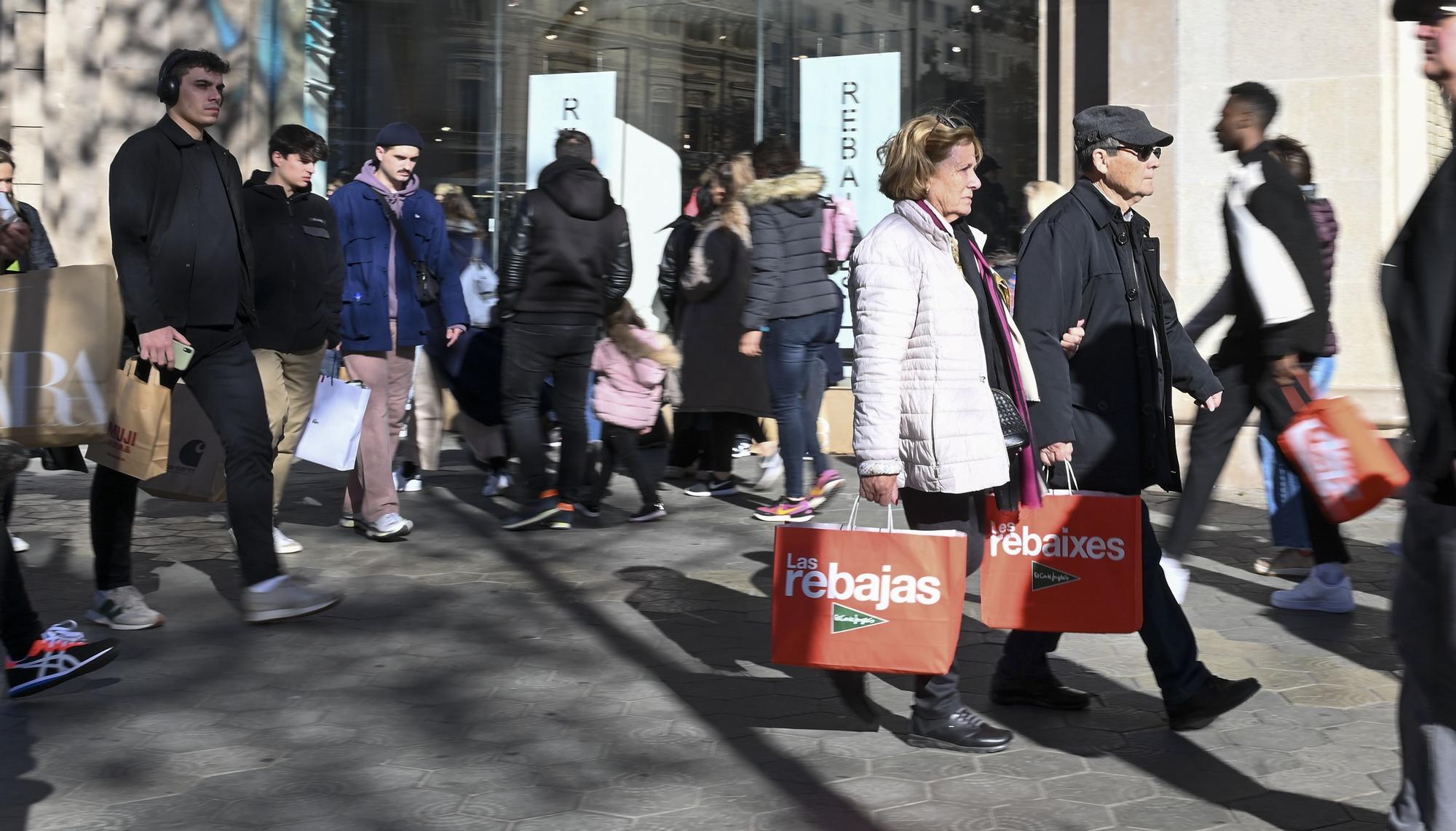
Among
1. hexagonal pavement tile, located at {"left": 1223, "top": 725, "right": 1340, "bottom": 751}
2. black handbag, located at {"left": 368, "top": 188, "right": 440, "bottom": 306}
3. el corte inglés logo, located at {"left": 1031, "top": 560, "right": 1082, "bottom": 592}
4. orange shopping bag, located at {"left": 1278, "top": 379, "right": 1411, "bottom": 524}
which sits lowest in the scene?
hexagonal pavement tile, located at {"left": 1223, "top": 725, "right": 1340, "bottom": 751}

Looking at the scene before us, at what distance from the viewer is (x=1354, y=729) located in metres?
4.72

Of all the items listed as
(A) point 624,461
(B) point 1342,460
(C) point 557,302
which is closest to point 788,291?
(C) point 557,302

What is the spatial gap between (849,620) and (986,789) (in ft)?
1.90

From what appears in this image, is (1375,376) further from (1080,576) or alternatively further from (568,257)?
(1080,576)

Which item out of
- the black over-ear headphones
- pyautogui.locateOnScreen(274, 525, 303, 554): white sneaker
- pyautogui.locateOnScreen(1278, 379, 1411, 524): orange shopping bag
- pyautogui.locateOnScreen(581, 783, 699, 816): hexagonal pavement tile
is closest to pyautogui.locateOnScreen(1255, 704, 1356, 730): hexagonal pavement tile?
pyautogui.locateOnScreen(1278, 379, 1411, 524): orange shopping bag

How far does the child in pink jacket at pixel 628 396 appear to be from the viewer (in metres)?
8.55

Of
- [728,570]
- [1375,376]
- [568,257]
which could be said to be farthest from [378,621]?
[1375,376]

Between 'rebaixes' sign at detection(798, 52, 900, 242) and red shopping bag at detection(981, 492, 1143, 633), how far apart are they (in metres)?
7.73

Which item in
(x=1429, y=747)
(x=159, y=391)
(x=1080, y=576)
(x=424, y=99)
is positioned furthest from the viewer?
(x=424, y=99)

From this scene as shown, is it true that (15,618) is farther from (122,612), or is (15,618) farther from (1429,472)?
(1429,472)

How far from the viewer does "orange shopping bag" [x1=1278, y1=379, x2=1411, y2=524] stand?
3438 mm

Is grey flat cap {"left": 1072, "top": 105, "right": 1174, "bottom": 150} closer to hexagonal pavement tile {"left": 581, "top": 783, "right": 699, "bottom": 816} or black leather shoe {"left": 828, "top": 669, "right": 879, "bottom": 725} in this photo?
black leather shoe {"left": 828, "top": 669, "right": 879, "bottom": 725}

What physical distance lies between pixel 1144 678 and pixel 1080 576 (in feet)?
3.42

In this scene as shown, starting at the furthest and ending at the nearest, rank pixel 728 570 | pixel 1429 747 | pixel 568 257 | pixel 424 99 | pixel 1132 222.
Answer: pixel 424 99, pixel 568 257, pixel 728 570, pixel 1132 222, pixel 1429 747
